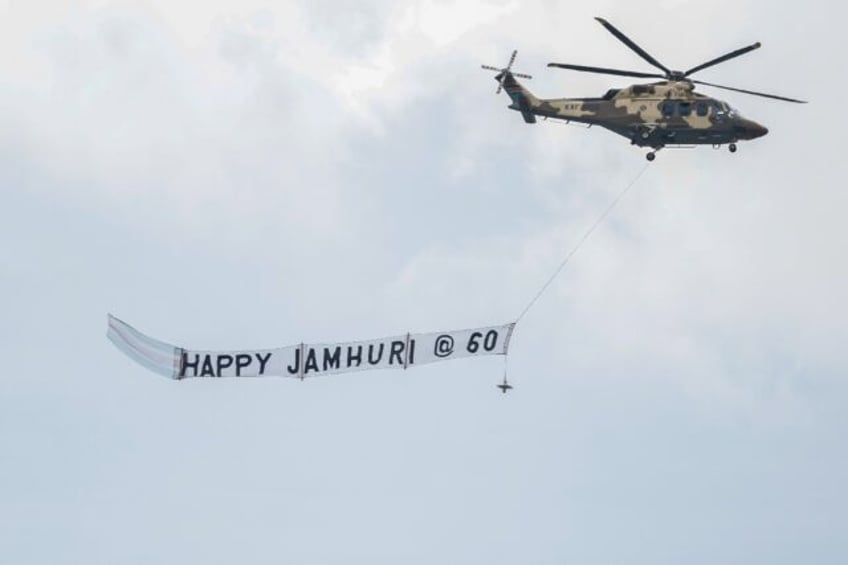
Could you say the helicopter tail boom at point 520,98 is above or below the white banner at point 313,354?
above

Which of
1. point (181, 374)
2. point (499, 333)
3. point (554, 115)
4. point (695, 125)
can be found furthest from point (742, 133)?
point (181, 374)

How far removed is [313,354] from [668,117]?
25.5 m

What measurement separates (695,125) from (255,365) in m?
28.2

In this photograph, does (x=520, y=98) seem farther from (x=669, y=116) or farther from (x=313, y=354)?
(x=313, y=354)

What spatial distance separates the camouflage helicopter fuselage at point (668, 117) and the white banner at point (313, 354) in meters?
19.0

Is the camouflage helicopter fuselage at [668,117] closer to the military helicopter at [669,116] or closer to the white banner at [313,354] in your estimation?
the military helicopter at [669,116]

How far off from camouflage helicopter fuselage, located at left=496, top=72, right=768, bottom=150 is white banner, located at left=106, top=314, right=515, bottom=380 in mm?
19027

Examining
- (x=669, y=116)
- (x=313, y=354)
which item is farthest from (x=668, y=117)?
(x=313, y=354)

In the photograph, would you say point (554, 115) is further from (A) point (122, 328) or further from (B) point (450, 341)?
(A) point (122, 328)

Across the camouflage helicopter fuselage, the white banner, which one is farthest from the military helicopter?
the white banner

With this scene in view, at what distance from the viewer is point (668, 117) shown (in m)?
89.9

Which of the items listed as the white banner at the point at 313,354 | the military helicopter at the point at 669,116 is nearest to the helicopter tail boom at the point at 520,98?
the military helicopter at the point at 669,116

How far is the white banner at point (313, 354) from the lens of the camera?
242 ft

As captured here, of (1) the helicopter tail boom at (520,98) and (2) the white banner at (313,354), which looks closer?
(2) the white banner at (313,354)
